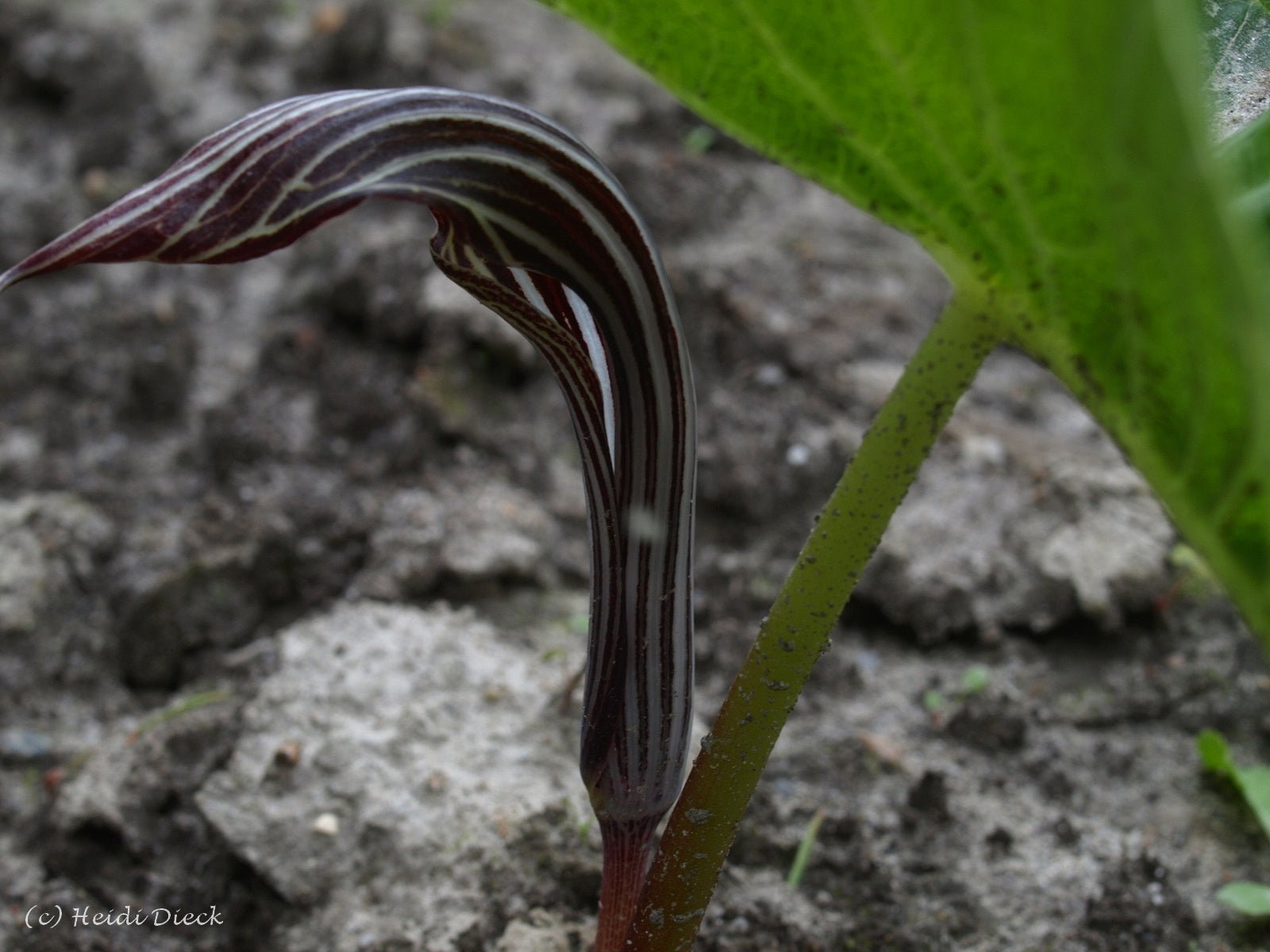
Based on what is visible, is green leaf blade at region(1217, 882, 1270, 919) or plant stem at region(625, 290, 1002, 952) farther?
green leaf blade at region(1217, 882, 1270, 919)

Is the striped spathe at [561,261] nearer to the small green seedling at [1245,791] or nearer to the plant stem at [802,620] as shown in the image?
the plant stem at [802,620]

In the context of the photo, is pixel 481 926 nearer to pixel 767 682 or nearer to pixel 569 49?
pixel 767 682

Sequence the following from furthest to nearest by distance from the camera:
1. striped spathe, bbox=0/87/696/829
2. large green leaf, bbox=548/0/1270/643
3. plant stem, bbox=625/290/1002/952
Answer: plant stem, bbox=625/290/1002/952 < striped spathe, bbox=0/87/696/829 < large green leaf, bbox=548/0/1270/643

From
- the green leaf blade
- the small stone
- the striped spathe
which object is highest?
the striped spathe

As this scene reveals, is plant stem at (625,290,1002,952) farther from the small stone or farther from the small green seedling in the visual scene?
the small green seedling

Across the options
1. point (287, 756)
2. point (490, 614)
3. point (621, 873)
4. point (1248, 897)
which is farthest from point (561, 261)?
point (1248, 897)

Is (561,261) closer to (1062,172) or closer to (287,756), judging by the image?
(1062,172)

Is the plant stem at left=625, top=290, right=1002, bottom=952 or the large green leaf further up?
the large green leaf

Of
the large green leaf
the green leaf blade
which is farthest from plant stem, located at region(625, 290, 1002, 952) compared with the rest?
the green leaf blade
